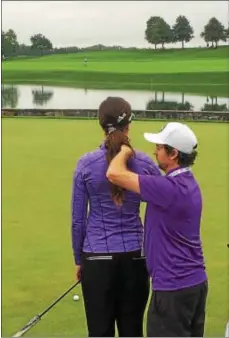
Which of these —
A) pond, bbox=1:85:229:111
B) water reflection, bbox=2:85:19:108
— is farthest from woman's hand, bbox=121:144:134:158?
water reflection, bbox=2:85:19:108

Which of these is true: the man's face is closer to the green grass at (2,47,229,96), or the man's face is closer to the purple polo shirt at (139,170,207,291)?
the purple polo shirt at (139,170,207,291)

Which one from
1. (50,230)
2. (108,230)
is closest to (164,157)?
(108,230)

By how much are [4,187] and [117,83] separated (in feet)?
90.2

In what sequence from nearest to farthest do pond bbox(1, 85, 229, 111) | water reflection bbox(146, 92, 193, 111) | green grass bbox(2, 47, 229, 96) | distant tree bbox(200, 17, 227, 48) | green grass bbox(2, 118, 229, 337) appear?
green grass bbox(2, 118, 229, 337) → pond bbox(1, 85, 229, 111) → water reflection bbox(146, 92, 193, 111) → distant tree bbox(200, 17, 227, 48) → green grass bbox(2, 47, 229, 96)

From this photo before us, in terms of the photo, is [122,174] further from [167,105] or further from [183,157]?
[167,105]

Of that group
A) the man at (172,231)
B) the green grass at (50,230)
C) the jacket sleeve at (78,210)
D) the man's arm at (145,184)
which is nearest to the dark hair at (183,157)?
the man at (172,231)

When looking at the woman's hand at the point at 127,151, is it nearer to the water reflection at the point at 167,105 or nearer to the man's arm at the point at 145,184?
the man's arm at the point at 145,184

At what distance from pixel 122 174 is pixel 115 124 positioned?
0.81 feet

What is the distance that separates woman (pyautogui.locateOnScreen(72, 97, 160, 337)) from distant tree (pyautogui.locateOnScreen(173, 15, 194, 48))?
2816 cm

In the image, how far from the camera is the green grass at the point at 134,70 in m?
34.7

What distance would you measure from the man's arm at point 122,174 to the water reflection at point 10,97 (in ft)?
75.4

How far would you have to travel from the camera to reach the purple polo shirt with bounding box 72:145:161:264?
9.98 feet

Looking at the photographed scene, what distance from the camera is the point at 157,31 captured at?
113 feet

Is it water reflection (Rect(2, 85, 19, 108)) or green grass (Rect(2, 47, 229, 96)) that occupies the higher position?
green grass (Rect(2, 47, 229, 96))
